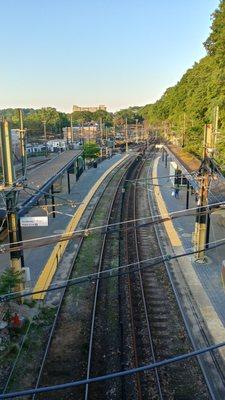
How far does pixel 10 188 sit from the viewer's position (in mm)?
13320

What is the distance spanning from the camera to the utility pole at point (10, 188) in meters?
13.5

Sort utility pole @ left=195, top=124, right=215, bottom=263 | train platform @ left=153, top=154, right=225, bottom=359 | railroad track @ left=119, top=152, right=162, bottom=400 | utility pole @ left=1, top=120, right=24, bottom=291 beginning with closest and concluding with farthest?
railroad track @ left=119, top=152, right=162, bottom=400 < train platform @ left=153, top=154, right=225, bottom=359 < utility pole @ left=1, top=120, right=24, bottom=291 < utility pole @ left=195, top=124, right=215, bottom=263

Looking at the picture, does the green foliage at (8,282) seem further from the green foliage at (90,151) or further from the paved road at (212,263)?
the green foliage at (90,151)

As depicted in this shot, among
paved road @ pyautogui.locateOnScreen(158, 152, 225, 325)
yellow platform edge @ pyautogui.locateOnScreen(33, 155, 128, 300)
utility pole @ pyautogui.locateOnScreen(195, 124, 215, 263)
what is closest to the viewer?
paved road @ pyautogui.locateOnScreen(158, 152, 225, 325)

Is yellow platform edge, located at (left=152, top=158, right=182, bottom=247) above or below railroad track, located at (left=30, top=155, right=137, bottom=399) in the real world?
above

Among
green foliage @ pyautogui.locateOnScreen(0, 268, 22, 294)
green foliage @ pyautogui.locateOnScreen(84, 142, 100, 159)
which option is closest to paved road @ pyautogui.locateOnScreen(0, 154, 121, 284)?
green foliage @ pyautogui.locateOnScreen(0, 268, 22, 294)

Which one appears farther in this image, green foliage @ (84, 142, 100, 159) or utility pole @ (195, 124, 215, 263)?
green foliage @ (84, 142, 100, 159)

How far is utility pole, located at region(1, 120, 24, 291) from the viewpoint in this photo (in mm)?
13477

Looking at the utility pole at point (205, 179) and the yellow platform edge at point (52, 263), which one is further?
the utility pole at point (205, 179)

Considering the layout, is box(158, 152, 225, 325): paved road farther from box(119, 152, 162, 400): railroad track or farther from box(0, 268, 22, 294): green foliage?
box(0, 268, 22, 294): green foliage

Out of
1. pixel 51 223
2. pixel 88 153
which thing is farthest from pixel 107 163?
pixel 51 223

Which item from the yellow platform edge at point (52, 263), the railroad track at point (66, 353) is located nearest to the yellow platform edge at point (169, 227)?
the railroad track at point (66, 353)

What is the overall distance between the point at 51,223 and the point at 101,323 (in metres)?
13.1

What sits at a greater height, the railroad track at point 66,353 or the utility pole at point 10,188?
the utility pole at point 10,188
